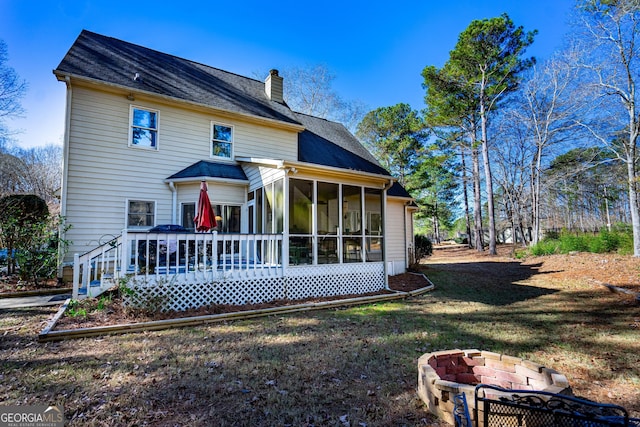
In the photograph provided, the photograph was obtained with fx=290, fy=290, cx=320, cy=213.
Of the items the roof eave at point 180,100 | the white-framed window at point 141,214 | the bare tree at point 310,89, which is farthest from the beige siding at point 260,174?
the bare tree at point 310,89

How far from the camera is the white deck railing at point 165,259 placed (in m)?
6.04

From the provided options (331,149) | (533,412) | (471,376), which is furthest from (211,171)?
(533,412)

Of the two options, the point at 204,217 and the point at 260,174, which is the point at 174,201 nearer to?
Answer: the point at 204,217

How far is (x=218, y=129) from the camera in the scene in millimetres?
10531

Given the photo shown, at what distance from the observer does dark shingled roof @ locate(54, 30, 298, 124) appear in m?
8.76

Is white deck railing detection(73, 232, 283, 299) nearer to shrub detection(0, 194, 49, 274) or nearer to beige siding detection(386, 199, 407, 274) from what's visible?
shrub detection(0, 194, 49, 274)

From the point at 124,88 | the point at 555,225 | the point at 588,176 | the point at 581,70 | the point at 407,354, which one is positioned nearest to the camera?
the point at 407,354

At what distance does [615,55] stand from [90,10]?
68.4ft

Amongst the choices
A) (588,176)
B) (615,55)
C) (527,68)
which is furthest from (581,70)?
(588,176)

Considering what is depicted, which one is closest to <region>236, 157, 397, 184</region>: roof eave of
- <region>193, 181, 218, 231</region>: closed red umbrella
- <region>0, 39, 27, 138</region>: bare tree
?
<region>193, 181, 218, 231</region>: closed red umbrella

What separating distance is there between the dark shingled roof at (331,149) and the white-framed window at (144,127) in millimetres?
5224

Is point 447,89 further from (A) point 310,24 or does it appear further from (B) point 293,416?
(B) point 293,416

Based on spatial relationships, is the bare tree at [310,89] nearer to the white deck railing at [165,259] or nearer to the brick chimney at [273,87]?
the brick chimney at [273,87]

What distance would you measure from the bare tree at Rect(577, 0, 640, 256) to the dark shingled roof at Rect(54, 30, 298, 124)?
13.5m
